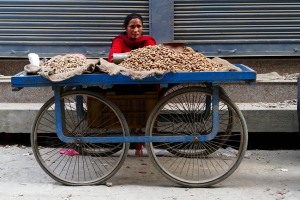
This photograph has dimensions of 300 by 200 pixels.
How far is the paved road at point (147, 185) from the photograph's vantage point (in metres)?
4.64

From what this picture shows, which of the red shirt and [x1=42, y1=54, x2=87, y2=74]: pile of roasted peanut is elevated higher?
the red shirt

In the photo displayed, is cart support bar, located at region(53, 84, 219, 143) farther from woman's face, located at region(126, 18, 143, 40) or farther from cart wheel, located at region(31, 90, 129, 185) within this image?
woman's face, located at region(126, 18, 143, 40)

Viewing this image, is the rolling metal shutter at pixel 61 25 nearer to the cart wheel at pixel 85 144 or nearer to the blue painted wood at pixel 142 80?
the cart wheel at pixel 85 144

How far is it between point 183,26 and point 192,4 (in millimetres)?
289

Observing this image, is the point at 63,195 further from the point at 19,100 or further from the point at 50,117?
the point at 19,100

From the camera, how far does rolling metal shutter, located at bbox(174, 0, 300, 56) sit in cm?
671

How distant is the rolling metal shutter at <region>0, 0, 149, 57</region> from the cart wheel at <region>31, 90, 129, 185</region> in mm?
1079

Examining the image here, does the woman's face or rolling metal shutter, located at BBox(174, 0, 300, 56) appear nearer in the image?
the woman's face

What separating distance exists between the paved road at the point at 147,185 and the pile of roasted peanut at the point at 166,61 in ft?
3.47

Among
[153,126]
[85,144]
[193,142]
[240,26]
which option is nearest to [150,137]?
[153,126]

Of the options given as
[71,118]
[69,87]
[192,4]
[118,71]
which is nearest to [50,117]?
[71,118]

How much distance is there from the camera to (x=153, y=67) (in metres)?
4.59

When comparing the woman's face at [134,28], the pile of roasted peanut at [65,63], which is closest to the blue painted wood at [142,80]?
the pile of roasted peanut at [65,63]

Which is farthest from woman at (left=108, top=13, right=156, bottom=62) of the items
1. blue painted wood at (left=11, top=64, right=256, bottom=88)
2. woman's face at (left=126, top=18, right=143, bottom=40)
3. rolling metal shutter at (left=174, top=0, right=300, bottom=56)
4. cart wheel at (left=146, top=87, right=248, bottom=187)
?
rolling metal shutter at (left=174, top=0, right=300, bottom=56)
